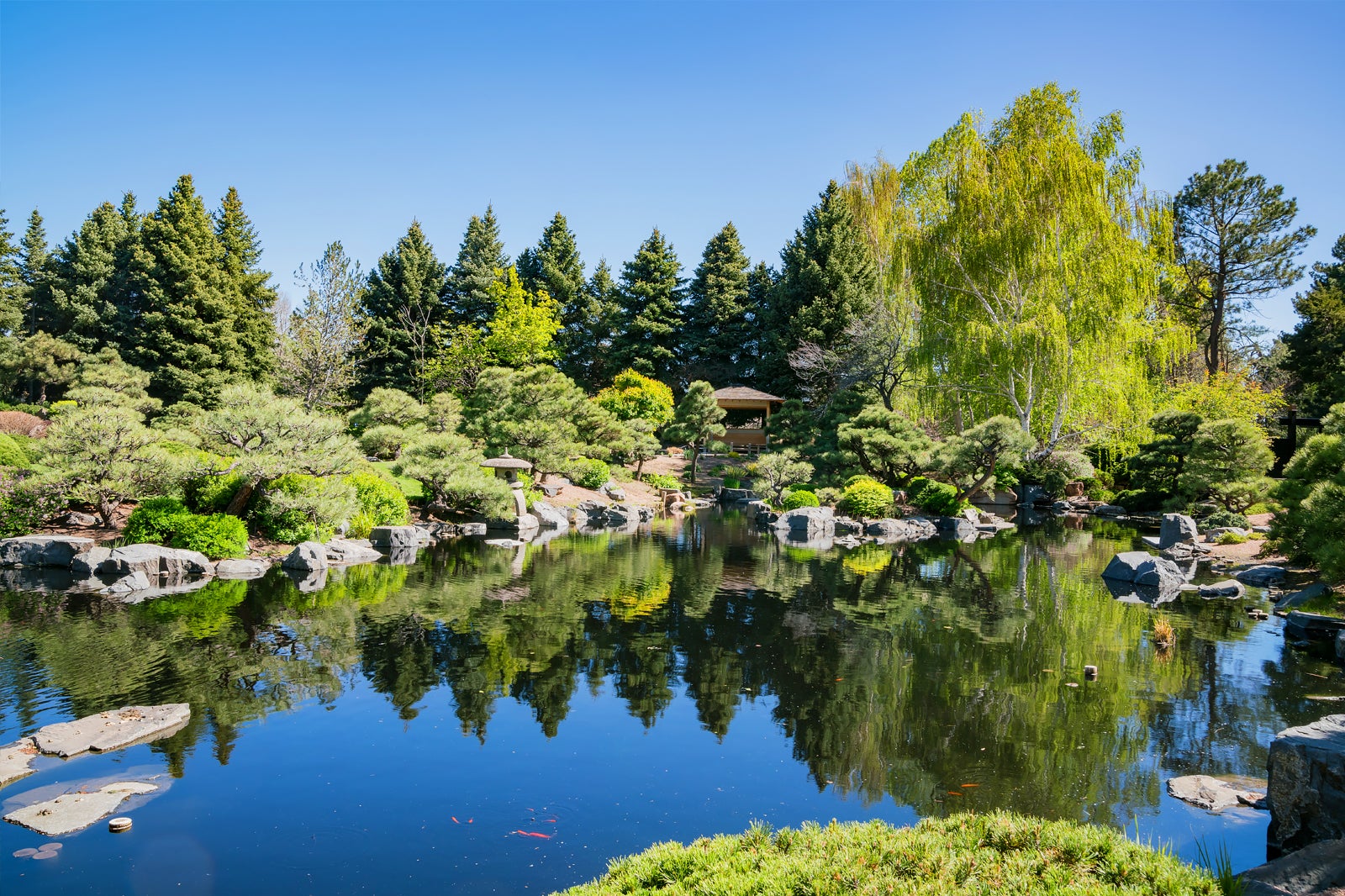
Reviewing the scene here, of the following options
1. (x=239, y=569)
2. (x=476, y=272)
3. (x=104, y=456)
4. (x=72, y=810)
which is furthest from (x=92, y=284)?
(x=72, y=810)

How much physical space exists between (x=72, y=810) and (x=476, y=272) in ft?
117

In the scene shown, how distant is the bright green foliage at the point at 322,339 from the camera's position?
84.4ft

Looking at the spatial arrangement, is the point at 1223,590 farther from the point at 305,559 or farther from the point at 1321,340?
the point at 1321,340

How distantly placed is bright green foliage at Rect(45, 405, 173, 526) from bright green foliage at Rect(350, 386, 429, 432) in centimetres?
1055

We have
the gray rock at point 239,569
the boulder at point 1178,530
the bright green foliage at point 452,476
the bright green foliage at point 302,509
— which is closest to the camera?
the gray rock at point 239,569

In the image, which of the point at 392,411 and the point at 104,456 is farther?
the point at 392,411

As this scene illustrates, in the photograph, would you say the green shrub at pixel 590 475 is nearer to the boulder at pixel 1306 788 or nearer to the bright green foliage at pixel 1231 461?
the bright green foliage at pixel 1231 461

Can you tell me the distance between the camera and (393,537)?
15.3 meters

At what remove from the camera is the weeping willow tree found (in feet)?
66.1

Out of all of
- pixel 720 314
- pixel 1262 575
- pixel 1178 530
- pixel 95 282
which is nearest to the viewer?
pixel 1262 575

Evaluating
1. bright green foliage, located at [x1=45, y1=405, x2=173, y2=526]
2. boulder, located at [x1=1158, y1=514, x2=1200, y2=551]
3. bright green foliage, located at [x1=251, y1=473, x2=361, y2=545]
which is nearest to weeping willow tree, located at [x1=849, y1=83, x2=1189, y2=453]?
boulder, located at [x1=1158, y1=514, x2=1200, y2=551]

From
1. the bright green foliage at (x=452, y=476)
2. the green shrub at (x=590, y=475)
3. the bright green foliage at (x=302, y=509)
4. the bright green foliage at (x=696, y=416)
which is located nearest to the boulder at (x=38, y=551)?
the bright green foliage at (x=302, y=509)

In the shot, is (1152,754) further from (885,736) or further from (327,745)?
(327,745)

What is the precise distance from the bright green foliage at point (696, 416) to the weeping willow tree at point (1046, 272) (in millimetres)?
9579
